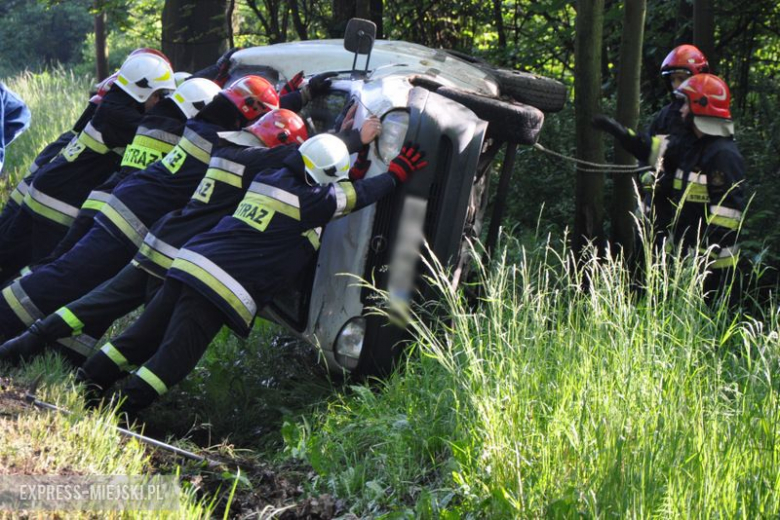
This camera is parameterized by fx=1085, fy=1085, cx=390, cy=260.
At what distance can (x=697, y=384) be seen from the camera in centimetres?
432

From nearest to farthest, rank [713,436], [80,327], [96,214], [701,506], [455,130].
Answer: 1. [701,506]
2. [713,436]
3. [455,130]
4. [80,327]
5. [96,214]

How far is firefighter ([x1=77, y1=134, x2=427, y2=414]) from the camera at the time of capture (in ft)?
18.2

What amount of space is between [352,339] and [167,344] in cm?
96

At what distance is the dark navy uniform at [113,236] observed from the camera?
646cm

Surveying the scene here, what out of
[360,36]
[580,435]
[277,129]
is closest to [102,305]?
[277,129]

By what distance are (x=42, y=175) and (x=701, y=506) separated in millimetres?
5341

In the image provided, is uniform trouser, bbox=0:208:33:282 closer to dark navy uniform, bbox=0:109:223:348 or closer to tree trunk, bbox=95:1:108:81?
dark navy uniform, bbox=0:109:223:348

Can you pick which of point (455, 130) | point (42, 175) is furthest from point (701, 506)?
point (42, 175)

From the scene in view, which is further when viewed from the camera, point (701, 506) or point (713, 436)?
point (713, 436)

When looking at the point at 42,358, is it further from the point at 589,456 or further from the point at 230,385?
the point at 589,456

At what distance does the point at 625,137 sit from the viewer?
23.5 ft

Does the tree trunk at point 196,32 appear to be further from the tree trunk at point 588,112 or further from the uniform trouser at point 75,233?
the tree trunk at point 588,112

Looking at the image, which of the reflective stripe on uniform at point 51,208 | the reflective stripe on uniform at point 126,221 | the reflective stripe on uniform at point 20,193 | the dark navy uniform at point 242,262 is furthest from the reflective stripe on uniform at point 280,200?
the reflective stripe on uniform at point 20,193

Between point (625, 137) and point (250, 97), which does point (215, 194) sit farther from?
point (625, 137)
